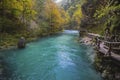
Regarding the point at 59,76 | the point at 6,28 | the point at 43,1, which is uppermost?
the point at 43,1

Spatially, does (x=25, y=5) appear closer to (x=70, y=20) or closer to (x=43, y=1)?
(x=43, y=1)

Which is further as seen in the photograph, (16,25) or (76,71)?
(16,25)

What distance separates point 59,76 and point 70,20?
3895 inches

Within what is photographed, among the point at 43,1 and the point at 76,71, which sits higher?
the point at 43,1

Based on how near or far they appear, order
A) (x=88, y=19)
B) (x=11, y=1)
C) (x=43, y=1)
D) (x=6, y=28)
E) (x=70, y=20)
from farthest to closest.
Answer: (x=70, y=20)
(x=43, y=1)
(x=88, y=19)
(x=6, y=28)
(x=11, y=1)

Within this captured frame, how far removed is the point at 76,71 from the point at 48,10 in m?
45.2

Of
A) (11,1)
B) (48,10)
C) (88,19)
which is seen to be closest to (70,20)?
(48,10)

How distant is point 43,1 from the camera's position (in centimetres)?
5706

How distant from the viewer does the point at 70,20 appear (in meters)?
112

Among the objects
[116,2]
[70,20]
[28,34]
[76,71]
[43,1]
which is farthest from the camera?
[70,20]

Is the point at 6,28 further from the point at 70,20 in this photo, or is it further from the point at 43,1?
the point at 70,20

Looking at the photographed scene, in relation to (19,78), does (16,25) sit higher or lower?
higher

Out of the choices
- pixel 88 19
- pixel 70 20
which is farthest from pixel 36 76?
pixel 70 20

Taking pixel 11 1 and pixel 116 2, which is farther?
pixel 11 1
